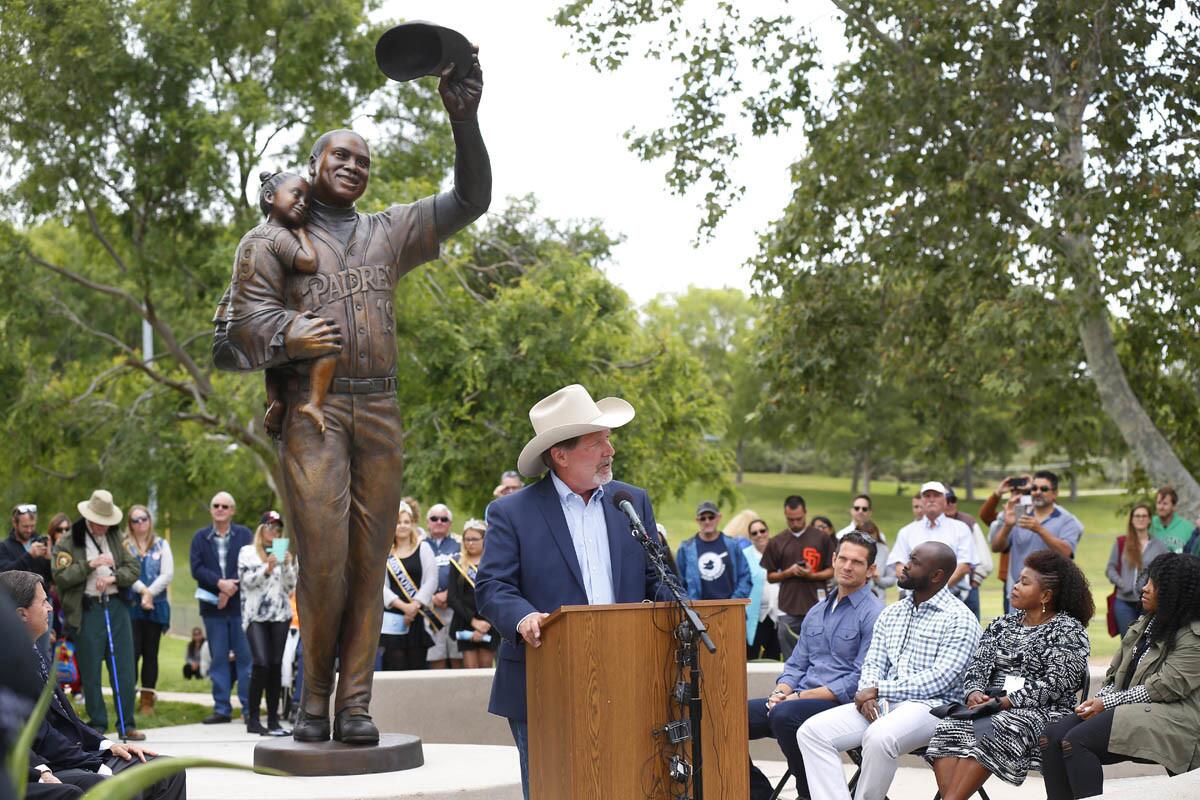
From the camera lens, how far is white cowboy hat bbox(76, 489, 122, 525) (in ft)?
39.2

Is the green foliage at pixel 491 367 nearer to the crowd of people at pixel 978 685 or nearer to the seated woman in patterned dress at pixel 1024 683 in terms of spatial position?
the crowd of people at pixel 978 685

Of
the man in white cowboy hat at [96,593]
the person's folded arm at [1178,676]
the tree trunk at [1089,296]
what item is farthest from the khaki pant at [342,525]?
the tree trunk at [1089,296]

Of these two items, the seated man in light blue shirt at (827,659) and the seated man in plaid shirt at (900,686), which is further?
the seated man in light blue shirt at (827,659)

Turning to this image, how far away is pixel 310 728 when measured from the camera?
257 inches

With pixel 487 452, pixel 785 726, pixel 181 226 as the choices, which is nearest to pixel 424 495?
pixel 487 452

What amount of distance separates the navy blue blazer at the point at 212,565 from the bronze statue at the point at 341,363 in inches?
260

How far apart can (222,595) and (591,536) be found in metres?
8.34

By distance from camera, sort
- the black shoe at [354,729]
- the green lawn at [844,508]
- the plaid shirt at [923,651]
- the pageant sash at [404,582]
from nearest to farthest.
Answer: the black shoe at [354,729] < the plaid shirt at [923,651] < the pageant sash at [404,582] < the green lawn at [844,508]

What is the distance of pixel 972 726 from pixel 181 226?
1786 cm

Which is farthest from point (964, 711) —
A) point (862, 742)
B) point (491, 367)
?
point (491, 367)

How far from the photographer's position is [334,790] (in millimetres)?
5965

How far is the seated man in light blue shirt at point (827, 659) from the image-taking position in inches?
314

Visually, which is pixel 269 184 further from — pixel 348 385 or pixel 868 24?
pixel 868 24

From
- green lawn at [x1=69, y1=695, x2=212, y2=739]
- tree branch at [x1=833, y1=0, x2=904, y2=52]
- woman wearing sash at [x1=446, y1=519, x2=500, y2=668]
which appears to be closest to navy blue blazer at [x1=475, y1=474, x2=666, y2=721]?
woman wearing sash at [x1=446, y1=519, x2=500, y2=668]
